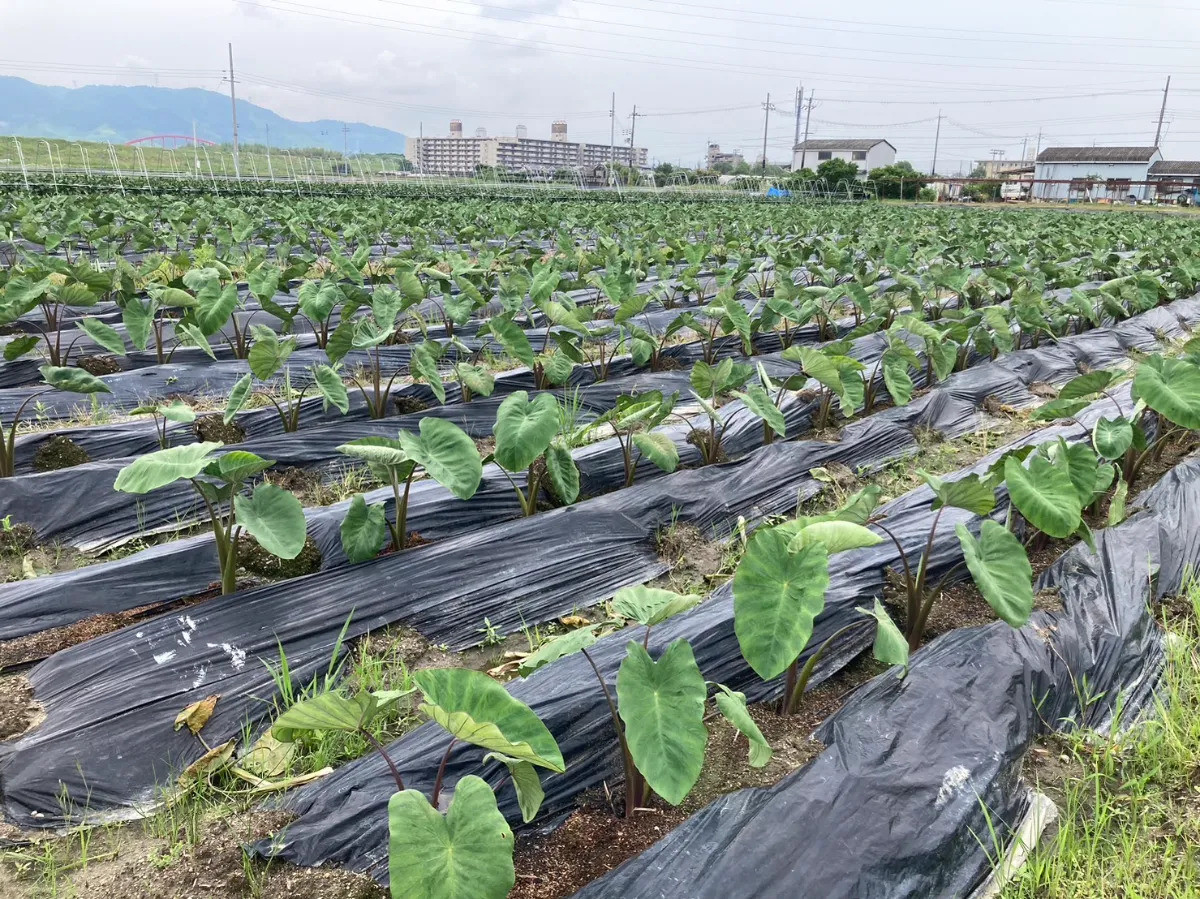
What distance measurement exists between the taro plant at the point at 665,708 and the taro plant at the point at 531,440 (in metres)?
0.93

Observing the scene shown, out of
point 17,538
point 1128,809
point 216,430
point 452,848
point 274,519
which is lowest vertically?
point 1128,809

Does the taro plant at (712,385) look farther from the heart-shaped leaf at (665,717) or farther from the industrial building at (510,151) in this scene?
the industrial building at (510,151)

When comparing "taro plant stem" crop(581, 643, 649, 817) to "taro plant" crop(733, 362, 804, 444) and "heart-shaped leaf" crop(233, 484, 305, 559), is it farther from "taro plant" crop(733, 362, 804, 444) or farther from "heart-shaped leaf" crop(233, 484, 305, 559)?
"taro plant" crop(733, 362, 804, 444)

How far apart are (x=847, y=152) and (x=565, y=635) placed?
→ 211 feet

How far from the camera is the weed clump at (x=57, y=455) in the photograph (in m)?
3.54

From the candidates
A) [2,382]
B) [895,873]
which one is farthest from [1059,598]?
[2,382]

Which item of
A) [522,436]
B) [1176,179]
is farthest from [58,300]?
[1176,179]

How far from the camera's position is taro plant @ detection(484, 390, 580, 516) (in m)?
2.54

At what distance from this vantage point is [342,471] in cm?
365

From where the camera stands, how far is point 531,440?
2535 millimetres

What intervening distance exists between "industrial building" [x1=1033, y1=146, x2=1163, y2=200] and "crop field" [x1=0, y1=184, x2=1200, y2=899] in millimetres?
50421

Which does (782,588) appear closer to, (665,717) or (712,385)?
(665,717)

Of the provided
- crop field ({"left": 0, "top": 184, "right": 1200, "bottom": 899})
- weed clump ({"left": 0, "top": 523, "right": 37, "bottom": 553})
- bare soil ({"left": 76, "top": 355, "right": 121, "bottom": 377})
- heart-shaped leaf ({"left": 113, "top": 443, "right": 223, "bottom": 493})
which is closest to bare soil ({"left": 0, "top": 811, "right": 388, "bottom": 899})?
crop field ({"left": 0, "top": 184, "right": 1200, "bottom": 899})

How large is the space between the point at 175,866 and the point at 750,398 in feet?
7.92
